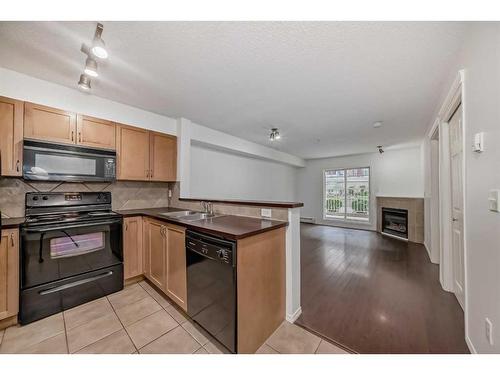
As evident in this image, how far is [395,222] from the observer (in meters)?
5.07

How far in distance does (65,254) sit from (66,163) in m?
0.99

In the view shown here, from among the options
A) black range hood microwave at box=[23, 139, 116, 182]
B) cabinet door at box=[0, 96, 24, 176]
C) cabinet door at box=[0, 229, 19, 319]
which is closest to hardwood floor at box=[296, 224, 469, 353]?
cabinet door at box=[0, 229, 19, 319]

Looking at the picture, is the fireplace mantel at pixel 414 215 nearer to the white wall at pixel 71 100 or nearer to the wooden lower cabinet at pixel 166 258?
the wooden lower cabinet at pixel 166 258

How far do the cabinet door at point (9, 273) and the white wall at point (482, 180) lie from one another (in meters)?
3.55

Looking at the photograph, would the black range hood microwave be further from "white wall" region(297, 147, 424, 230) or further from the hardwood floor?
"white wall" region(297, 147, 424, 230)

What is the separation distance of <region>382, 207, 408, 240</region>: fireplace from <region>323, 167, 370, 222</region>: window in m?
0.69

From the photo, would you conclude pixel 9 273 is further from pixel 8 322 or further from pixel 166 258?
pixel 166 258

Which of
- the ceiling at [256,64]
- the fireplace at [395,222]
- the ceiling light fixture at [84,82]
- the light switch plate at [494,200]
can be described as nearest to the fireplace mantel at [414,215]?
the fireplace at [395,222]

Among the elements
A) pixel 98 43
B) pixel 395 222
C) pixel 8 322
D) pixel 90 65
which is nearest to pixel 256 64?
pixel 98 43

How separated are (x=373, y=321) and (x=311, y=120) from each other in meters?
2.88
